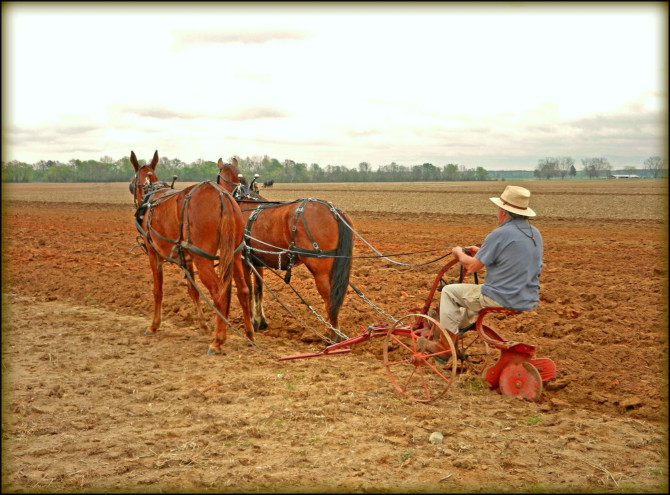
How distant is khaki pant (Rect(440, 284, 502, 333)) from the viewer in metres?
5.58

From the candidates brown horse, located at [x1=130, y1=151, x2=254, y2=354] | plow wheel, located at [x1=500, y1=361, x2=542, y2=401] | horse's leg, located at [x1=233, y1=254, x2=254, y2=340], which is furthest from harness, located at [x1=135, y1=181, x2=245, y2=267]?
plow wheel, located at [x1=500, y1=361, x2=542, y2=401]

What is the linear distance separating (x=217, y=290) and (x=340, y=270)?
1.88m

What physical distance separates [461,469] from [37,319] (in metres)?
8.12

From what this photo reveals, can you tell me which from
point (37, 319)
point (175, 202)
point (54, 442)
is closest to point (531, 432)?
point (54, 442)

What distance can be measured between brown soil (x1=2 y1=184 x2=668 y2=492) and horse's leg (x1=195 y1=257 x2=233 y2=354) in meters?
0.22

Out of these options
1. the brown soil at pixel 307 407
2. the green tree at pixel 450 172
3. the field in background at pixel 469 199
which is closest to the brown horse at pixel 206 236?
the brown soil at pixel 307 407

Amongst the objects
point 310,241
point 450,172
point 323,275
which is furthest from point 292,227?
point 450,172

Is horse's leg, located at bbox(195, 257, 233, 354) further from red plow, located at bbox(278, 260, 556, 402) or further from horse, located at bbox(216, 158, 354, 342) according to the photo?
red plow, located at bbox(278, 260, 556, 402)

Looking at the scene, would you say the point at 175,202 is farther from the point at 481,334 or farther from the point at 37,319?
the point at 481,334

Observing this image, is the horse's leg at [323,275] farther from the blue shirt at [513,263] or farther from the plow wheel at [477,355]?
the blue shirt at [513,263]

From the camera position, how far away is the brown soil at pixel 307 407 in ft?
13.9

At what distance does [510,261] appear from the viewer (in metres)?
5.32

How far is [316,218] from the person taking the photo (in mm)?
7762

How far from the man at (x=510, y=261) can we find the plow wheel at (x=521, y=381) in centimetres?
78
